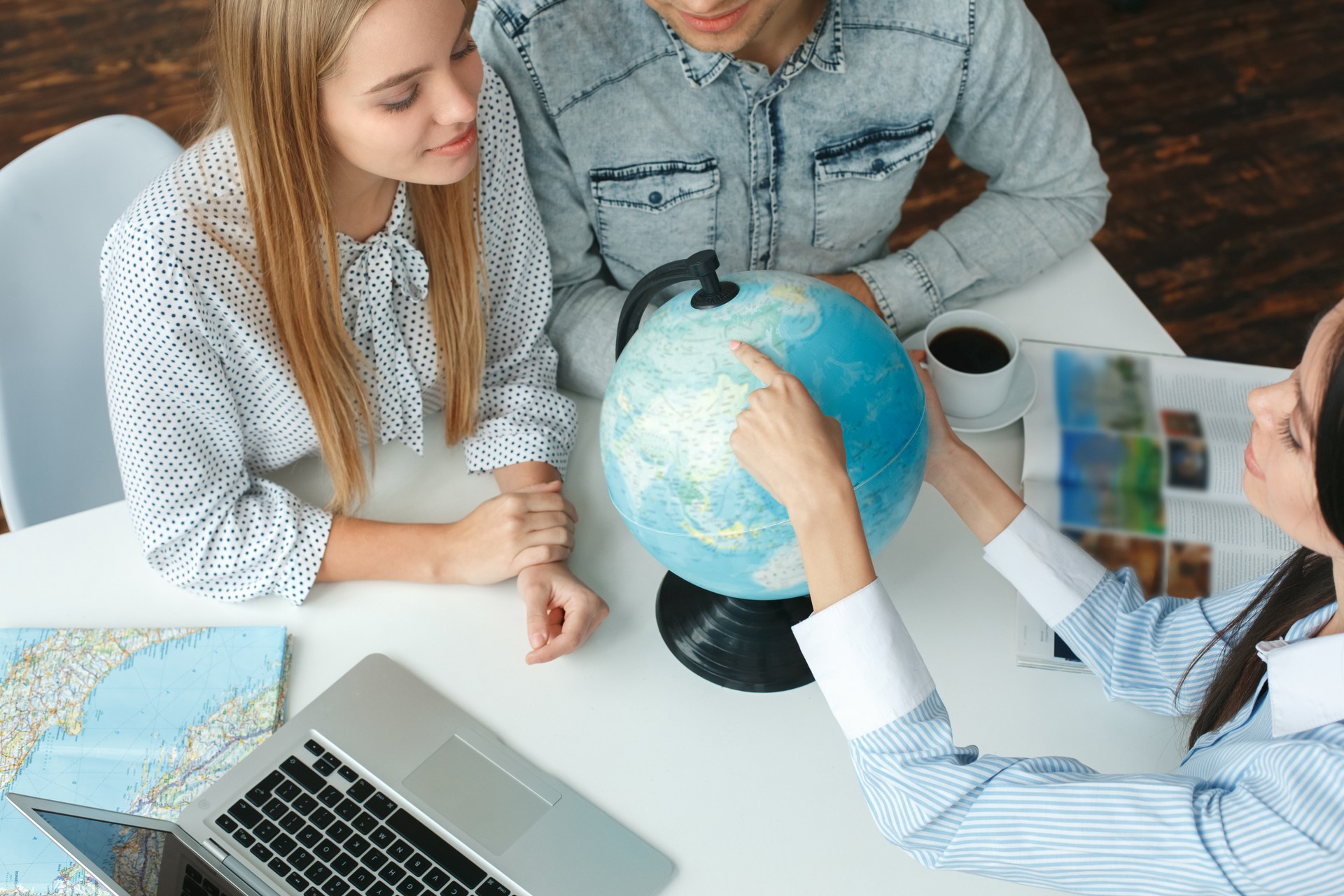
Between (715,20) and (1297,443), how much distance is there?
78 centimetres

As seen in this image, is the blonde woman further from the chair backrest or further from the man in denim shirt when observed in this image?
the chair backrest

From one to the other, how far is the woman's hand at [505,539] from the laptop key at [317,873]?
0.35 metres

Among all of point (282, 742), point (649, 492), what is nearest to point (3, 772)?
point (282, 742)

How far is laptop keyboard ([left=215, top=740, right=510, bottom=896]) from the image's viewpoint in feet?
3.68

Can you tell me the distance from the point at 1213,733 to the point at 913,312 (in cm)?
70

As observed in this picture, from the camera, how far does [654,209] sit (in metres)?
1.58

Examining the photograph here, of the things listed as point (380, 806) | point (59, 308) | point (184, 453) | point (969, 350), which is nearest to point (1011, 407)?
point (969, 350)

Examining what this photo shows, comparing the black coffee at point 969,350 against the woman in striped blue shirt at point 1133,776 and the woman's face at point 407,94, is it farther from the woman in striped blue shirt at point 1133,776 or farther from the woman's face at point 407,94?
the woman's face at point 407,94

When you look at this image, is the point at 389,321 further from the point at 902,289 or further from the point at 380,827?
the point at 902,289

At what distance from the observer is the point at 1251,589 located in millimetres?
1214

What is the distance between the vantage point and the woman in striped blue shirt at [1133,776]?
A: 0.95 m

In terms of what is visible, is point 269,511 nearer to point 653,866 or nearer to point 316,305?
point 316,305

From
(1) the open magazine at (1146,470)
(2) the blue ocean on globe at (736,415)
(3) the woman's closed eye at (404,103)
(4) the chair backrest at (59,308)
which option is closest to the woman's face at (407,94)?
(3) the woman's closed eye at (404,103)

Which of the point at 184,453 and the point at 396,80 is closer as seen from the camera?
the point at 396,80
